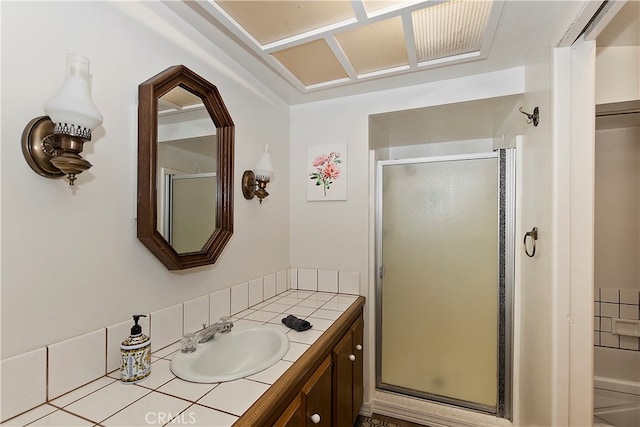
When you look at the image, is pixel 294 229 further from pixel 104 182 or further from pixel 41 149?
pixel 41 149

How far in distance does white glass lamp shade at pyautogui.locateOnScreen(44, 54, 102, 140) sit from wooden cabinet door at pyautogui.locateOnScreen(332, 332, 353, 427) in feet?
4.12

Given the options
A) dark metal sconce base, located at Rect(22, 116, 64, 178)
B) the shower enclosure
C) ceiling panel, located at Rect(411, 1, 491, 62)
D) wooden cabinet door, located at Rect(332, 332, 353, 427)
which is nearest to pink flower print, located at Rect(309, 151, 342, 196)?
the shower enclosure

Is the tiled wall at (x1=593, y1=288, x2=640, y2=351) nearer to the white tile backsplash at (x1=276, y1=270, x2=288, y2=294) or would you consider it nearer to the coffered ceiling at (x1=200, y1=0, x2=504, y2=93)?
the coffered ceiling at (x1=200, y1=0, x2=504, y2=93)

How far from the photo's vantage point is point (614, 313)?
5.73 ft

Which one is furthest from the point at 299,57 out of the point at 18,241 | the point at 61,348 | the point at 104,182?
the point at 61,348

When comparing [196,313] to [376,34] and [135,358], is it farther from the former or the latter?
[376,34]

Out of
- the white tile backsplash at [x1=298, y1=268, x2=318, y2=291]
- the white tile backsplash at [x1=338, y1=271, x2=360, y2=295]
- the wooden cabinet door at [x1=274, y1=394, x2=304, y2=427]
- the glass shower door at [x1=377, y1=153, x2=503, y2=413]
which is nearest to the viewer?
the wooden cabinet door at [x1=274, y1=394, x2=304, y2=427]

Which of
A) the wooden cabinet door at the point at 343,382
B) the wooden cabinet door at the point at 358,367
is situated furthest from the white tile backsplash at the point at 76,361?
the wooden cabinet door at the point at 358,367

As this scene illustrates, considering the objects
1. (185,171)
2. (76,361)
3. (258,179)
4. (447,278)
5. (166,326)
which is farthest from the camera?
(447,278)

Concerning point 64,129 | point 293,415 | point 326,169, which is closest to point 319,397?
point 293,415

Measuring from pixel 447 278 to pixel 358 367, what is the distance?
2.58 feet

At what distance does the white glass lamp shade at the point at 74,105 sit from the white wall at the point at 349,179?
4.52ft

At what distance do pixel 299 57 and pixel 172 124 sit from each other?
2.49ft

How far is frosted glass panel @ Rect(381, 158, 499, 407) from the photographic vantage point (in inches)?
68.7
